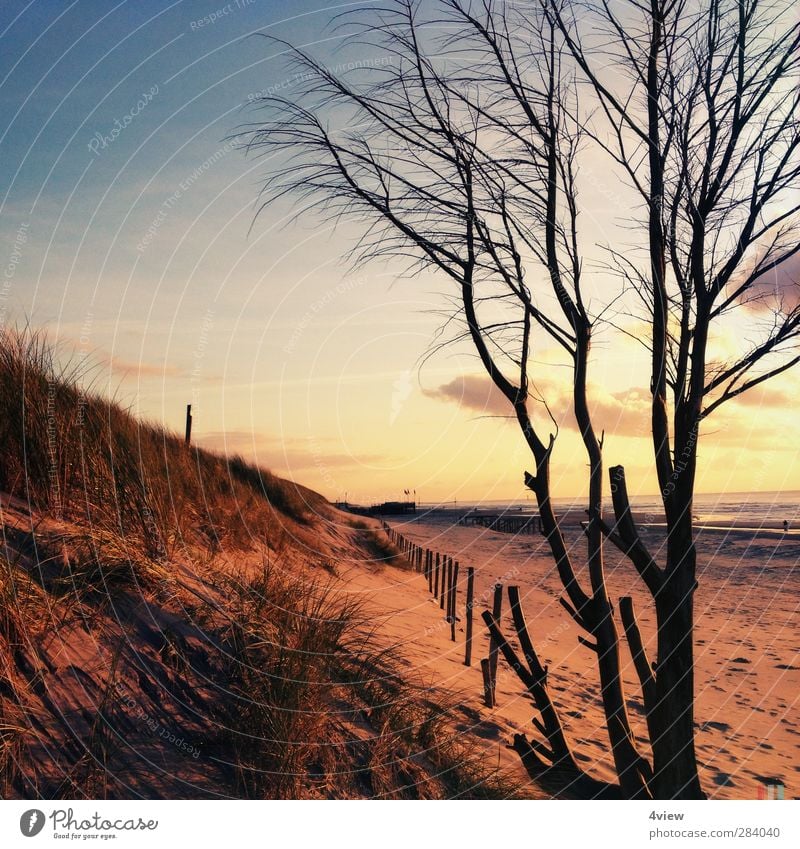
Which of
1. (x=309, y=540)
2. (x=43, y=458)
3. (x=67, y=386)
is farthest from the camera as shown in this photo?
(x=309, y=540)

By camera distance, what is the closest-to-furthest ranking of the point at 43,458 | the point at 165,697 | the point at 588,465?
the point at 165,697
the point at 588,465
the point at 43,458

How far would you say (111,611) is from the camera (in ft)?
17.3

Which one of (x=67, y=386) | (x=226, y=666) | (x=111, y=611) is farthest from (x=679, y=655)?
(x=67, y=386)

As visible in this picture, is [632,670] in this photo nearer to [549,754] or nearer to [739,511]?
[549,754]

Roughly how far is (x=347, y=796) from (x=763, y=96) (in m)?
5.87

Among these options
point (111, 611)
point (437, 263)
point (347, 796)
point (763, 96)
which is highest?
point (763, 96)

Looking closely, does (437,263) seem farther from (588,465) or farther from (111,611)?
(111,611)

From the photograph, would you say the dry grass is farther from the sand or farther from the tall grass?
the sand

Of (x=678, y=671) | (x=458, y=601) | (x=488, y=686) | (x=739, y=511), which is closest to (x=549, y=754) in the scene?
(x=678, y=671)
